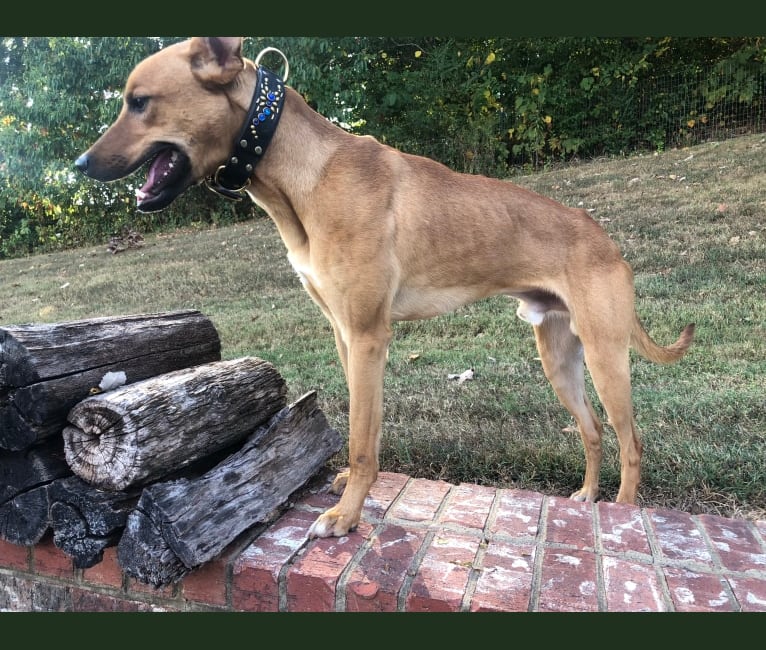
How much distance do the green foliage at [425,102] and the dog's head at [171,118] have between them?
744cm

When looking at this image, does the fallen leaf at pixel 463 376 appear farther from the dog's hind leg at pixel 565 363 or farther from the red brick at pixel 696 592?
the red brick at pixel 696 592

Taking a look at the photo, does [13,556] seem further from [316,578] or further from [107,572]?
[316,578]

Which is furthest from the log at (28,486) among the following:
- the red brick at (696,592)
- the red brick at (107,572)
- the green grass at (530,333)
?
the red brick at (696,592)

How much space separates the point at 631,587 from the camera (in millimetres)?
2219

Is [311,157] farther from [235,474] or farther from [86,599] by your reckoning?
[86,599]

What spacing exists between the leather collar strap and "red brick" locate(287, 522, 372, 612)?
1.52 metres

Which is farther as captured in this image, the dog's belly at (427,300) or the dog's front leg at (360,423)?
the dog's belly at (427,300)

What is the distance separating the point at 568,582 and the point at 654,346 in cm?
146

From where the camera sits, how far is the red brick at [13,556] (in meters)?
2.61

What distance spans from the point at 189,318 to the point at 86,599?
1299 millimetres

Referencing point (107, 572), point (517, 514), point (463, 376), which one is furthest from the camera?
point (463, 376)

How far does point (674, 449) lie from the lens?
3236mm

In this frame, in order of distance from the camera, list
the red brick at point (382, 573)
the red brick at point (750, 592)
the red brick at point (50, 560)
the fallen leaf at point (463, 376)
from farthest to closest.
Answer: the fallen leaf at point (463, 376)
the red brick at point (50, 560)
the red brick at point (382, 573)
the red brick at point (750, 592)

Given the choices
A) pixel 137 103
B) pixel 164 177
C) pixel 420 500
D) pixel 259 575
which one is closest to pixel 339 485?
pixel 420 500
